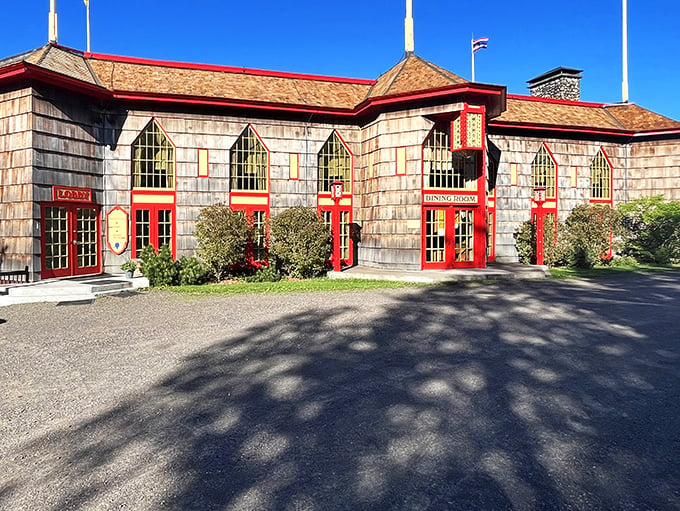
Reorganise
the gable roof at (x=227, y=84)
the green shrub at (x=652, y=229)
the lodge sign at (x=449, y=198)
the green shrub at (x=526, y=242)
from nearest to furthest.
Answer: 1. the gable roof at (x=227, y=84)
2. the lodge sign at (x=449, y=198)
3. the green shrub at (x=526, y=242)
4. the green shrub at (x=652, y=229)

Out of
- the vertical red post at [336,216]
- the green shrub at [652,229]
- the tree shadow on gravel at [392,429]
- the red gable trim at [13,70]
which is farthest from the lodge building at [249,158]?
the tree shadow on gravel at [392,429]

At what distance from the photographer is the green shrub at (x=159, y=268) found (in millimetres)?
12828

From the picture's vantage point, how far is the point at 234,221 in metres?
13.5

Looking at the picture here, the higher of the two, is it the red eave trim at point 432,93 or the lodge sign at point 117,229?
the red eave trim at point 432,93

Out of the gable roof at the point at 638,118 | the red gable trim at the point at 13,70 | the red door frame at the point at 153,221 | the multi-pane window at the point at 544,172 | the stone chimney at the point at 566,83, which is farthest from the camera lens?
the stone chimney at the point at 566,83

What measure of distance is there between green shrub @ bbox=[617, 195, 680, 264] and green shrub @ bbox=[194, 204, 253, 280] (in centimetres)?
1443

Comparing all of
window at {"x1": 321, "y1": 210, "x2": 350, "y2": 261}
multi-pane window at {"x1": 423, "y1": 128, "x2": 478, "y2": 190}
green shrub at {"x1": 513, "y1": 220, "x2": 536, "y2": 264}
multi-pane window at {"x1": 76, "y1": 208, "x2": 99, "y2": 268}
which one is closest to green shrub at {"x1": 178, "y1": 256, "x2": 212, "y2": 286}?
multi-pane window at {"x1": 76, "y1": 208, "x2": 99, "y2": 268}

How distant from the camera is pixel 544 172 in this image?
727 inches

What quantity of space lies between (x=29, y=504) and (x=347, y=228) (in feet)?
47.1

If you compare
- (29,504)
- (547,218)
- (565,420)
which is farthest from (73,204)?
(547,218)

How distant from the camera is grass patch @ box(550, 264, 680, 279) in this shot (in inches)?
567

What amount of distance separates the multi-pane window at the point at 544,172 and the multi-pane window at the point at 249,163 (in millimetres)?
10619

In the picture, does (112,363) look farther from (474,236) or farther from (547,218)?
(547,218)

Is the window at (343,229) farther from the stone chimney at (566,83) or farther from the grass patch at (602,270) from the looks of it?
the stone chimney at (566,83)
